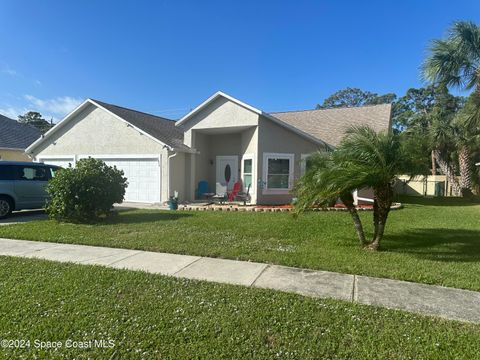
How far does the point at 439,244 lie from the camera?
739 centimetres

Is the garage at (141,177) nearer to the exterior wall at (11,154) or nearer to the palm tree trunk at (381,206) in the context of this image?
the exterior wall at (11,154)

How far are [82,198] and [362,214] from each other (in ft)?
33.5

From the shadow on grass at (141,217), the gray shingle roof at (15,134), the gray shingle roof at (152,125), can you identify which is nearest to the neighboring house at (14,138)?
the gray shingle roof at (15,134)

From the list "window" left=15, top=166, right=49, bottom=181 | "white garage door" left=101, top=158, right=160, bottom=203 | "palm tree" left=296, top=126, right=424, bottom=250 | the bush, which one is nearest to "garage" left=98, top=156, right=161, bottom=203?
"white garage door" left=101, top=158, right=160, bottom=203

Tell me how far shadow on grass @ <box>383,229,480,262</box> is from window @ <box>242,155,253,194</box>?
26.0 ft

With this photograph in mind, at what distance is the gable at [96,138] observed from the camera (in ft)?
51.0

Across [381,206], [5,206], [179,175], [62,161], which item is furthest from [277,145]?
[62,161]

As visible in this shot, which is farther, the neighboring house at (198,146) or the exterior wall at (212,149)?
the exterior wall at (212,149)

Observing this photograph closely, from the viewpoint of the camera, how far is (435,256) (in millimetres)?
6375

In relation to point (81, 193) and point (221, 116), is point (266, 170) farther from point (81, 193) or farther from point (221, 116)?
point (81, 193)

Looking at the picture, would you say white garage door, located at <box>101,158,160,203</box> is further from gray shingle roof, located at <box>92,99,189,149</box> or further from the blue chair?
the blue chair

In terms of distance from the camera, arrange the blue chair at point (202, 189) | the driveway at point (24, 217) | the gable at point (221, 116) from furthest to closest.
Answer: the blue chair at point (202, 189) → the gable at point (221, 116) → the driveway at point (24, 217)

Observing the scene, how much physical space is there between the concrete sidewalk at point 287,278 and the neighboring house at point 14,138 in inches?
747

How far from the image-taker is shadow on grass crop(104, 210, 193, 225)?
10045mm
